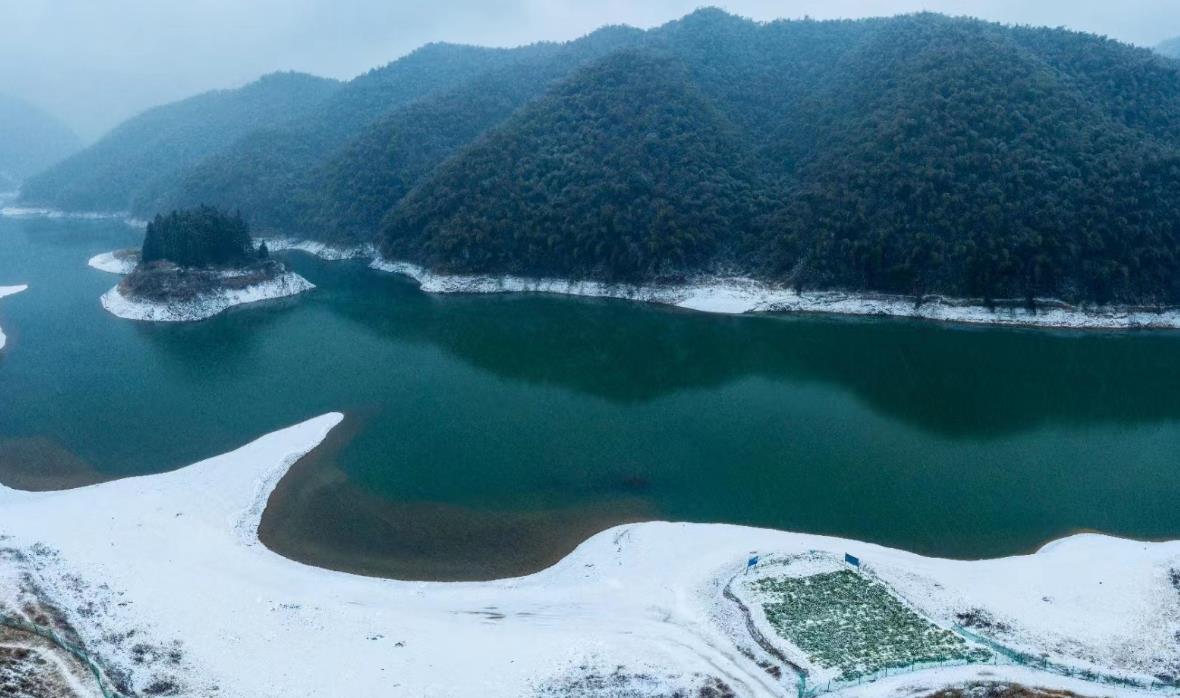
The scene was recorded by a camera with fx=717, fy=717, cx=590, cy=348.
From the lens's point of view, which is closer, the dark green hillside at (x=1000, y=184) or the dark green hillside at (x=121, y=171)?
the dark green hillside at (x=1000, y=184)

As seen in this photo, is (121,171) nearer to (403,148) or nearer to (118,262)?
(118,262)

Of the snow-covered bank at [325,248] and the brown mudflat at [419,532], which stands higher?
the snow-covered bank at [325,248]

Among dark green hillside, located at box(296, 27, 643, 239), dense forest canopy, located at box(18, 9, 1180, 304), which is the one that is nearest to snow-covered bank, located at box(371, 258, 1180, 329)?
dense forest canopy, located at box(18, 9, 1180, 304)

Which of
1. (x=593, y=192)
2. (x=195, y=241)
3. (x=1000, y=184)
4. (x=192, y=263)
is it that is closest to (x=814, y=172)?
(x=1000, y=184)

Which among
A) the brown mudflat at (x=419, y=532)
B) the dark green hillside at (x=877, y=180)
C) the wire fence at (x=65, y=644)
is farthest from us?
the dark green hillside at (x=877, y=180)

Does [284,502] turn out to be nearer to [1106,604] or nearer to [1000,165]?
[1106,604]

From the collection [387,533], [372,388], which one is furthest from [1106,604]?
[372,388]

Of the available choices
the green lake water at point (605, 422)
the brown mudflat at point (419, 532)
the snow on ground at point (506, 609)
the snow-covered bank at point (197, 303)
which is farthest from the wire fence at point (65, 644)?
the snow-covered bank at point (197, 303)

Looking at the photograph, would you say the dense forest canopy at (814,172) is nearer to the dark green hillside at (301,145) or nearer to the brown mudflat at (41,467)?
the dark green hillside at (301,145)
